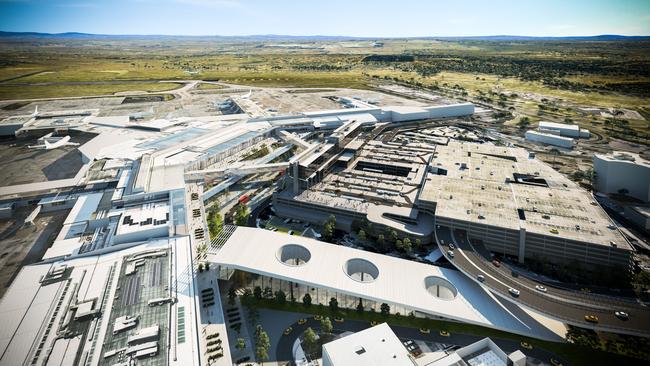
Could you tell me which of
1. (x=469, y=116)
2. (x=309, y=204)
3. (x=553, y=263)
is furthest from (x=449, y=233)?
(x=469, y=116)

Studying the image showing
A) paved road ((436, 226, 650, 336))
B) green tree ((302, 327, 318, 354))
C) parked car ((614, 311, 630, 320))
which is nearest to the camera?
green tree ((302, 327, 318, 354))

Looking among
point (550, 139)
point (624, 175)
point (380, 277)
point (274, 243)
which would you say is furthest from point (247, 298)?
point (550, 139)

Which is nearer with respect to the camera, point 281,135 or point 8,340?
point 8,340

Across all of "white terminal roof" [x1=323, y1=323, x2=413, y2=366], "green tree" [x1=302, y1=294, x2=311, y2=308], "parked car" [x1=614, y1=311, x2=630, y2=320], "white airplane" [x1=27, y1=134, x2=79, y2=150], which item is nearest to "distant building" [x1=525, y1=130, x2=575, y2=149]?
"parked car" [x1=614, y1=311, x2=630, y2=320]

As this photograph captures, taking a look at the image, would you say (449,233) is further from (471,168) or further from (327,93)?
(327,93)

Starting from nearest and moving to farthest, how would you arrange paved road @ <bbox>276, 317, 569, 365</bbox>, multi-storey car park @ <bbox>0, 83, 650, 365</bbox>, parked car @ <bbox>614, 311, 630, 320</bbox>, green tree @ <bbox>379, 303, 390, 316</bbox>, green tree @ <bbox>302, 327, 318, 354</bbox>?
multi-storey car park @ <bbox>0, 83, 650, 365</bbox> → green tree @ <bbox>302, 327, 318, 354</bbox> → parked car @ <bbox>614, 311, 630, 320</bbox> → paved road @ <bbox>276, 317, 569, 365</bbox> → green tree @ <bbox>379, 303, 390, 316</bbox>

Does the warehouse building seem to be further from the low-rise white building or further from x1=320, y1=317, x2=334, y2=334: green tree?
the low-rise white building
